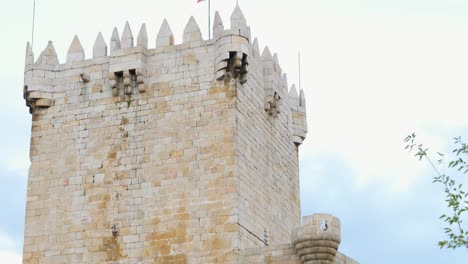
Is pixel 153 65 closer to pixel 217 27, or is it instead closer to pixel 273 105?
pixel 217 27

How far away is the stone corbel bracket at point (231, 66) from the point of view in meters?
26.0

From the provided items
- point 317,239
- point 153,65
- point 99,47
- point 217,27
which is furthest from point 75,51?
point 317,239

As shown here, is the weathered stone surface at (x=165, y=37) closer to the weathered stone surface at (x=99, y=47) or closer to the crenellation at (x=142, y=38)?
the crenellation at (x=142, y=38)

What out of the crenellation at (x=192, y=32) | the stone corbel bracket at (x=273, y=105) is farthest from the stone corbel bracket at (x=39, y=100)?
the stone corbel bracket at (x=273, y=105)

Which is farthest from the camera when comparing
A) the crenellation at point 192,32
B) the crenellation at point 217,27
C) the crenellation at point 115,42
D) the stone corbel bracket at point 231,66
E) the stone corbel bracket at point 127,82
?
the crenellation at point 115,42

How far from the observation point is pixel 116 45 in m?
27.8

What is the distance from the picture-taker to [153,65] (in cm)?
2730

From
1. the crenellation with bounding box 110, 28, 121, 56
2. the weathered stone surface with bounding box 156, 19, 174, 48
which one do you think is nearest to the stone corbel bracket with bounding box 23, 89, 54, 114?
the crenellation with bounding box 110, 28, 121, 56

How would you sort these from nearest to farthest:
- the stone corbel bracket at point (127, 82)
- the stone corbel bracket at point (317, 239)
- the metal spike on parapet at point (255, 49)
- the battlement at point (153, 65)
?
the stone corbel bracket at point (317, 239) → the battlement at point (153, 65) → the stone corbel bracket at point (127, 82) → the metal spike on parapet at point (255, 49)

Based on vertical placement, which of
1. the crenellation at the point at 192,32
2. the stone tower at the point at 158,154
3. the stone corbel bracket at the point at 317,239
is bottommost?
the stone corbel bracket at the point at 317,239

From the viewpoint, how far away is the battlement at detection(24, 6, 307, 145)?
86.1ft

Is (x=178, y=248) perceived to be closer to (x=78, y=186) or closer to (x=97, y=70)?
(x=78, y=186)

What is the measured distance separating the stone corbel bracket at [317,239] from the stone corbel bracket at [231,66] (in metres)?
4.61

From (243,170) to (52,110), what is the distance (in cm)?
599
